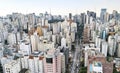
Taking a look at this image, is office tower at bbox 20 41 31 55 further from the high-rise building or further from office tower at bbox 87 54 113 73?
office tower at bbox 87 54 113 73

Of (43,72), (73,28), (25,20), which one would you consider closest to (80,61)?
(43,72)

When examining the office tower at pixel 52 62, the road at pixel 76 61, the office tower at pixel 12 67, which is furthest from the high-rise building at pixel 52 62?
the road at pixel 76 61

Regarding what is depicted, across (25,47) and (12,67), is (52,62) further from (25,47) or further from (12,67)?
(25,47)

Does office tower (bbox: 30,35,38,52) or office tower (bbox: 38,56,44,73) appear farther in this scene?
office tower (bbox: 30,35,38,52)

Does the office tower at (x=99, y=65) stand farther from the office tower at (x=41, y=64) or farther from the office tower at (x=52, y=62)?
the office tower at (x=41, y=64)

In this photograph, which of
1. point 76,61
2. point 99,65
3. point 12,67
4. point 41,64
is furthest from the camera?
point 76,61

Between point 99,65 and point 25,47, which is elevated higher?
point 99,65

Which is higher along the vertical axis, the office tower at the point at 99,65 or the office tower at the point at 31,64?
the office tower at the point at 99,65

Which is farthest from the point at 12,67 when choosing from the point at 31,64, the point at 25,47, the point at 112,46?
the point at 112,46

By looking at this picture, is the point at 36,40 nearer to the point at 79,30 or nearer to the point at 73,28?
the point at 73,28

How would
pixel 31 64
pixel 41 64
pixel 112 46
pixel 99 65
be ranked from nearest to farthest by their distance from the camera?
pixel 99 65 < pixel 41 64 < pixel 31 64 < pixel 112 46

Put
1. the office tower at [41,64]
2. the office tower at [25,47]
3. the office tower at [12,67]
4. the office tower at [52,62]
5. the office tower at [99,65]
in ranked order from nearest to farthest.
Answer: the office tower at [99,65] < the office tower at [52,62] < the office tower at [12,67] < the office tower at [41,64] < the office tower at [25,47]

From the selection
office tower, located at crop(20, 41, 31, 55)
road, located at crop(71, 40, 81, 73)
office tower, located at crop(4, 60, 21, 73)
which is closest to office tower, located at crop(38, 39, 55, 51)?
office tower, located at crop(20, 41, 31, 55)
